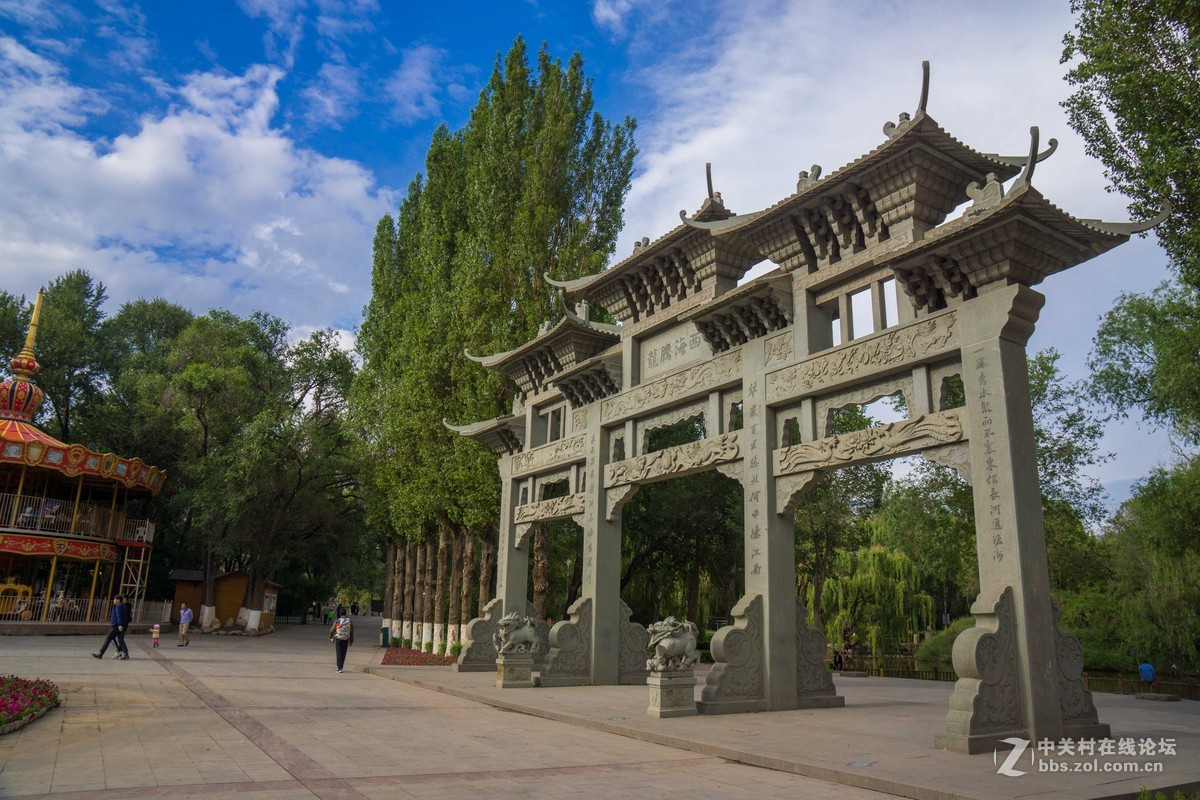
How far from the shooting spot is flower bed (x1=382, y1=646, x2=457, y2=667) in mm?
16922

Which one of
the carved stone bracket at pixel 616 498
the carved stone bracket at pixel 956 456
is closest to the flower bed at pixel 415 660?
the carved stone bracket at pixel 616 498

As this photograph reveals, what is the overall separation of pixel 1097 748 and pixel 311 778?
6290 mm

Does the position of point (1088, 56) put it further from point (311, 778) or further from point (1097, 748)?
point (311, 778)

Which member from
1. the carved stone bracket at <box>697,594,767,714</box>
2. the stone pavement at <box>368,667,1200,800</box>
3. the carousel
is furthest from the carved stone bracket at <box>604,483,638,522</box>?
the carousel

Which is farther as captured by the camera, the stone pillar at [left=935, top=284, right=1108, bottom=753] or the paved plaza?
the stone pillar at [left=935, top=284, right=1108, bottom=753]

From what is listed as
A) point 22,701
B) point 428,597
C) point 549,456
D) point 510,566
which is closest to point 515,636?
point 510,566

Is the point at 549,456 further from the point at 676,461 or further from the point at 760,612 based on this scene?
the point at 760,612

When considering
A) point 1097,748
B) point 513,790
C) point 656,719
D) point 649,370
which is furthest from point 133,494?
point 1097,748

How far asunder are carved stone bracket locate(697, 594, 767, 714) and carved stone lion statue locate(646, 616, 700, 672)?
28cm

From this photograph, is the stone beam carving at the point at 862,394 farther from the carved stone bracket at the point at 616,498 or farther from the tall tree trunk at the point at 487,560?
the tall tree trunk at the point at 487,560

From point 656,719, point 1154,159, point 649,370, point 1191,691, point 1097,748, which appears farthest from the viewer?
point 1191,691

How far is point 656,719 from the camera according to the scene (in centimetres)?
840

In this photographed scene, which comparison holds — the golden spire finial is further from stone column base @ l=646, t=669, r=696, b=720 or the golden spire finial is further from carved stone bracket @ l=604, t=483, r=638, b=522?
stone column base @ l=646, t=669, r=696, b=720

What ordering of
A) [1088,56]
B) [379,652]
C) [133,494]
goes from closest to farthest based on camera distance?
[1088,56] → [379,652] → [133,494]
